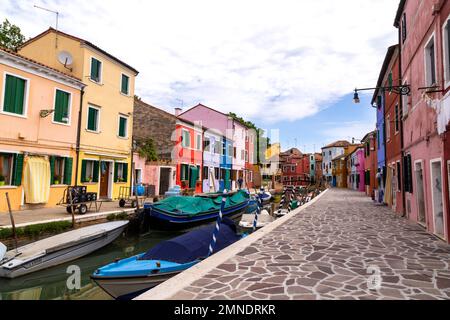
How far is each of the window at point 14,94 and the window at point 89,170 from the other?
426 cm

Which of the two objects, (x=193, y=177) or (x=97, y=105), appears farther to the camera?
(x=193, y=177)

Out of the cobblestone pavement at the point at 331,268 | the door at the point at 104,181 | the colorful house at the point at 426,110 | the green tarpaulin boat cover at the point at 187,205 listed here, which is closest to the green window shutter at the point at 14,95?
the door at the point at 104,181

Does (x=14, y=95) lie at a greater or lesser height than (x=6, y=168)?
greater

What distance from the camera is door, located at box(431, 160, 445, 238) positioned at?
783 centimetres

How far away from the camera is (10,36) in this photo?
65.6ft

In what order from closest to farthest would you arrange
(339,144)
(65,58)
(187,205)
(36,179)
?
(36,179) → (187,205) → (65,58) → (339,144)

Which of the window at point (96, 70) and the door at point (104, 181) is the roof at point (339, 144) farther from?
the window at point (96, 70)

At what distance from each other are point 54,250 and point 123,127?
41.8ft

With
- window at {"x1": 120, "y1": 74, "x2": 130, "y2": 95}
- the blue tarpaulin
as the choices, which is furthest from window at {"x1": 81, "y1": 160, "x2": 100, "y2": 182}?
the blue tarpaulin

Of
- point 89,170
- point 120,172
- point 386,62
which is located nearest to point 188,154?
point 120,172

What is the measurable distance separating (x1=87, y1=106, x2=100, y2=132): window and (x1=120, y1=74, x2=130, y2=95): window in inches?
111

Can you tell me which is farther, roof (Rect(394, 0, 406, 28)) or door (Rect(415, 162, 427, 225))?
A: roof (Rect(394, 0, 406, 28))

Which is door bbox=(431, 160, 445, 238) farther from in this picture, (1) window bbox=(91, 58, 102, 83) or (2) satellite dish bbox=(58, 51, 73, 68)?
(2) satellite dish bbox=(58, 51, 73, 68)

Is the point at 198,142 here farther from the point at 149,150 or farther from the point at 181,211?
the point at 181,211
